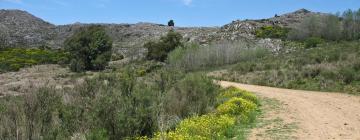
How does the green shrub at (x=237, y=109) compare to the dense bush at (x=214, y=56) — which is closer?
the green shrub at (x=237, y=109)

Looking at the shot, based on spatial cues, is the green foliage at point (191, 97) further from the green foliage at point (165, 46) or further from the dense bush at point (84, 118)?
the green foliage at point (165, 46)

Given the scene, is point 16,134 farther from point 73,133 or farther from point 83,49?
point 83,49

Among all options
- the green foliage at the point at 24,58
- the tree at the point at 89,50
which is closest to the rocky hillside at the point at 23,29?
the green foliage at the point at 24,58

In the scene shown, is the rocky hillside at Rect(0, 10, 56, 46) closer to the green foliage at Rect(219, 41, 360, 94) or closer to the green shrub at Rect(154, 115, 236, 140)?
the green foliage at Rect(219, 41, 360, 94)

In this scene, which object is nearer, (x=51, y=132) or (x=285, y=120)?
(x=51, y=132)

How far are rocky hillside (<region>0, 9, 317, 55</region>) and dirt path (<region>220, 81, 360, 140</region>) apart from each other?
2828 inches

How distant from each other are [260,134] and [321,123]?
9.02ft

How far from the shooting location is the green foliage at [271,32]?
9667 cm

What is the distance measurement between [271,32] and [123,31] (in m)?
58.8

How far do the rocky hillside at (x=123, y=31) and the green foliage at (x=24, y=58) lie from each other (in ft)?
53.8

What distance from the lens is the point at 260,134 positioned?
14.5 m

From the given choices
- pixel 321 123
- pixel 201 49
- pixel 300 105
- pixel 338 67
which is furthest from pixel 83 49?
pixel 321 123

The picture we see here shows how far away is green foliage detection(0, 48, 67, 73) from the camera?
84.3m

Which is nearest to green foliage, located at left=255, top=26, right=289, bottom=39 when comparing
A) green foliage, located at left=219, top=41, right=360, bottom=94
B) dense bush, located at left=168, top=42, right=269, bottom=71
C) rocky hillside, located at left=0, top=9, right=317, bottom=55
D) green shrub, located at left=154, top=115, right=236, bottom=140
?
rocky hillside, located at left=0, top=9, right=317, bottom=55
